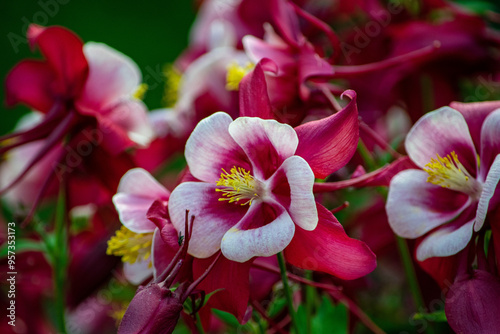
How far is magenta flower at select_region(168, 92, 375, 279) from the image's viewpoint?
0.35 metres

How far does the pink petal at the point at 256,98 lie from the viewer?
38 cm

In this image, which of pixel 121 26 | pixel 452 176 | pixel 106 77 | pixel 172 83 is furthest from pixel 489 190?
pixel 121 26

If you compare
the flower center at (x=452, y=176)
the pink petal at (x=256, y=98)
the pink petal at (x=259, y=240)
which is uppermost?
the pink petal at (x=256, y=98)

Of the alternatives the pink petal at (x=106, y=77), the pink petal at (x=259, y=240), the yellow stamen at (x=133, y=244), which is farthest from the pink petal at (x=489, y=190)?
the pink petal at (x=106, y=77)

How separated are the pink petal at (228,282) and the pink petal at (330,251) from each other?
0.03 metres

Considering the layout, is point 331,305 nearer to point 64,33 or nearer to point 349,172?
point 349,172

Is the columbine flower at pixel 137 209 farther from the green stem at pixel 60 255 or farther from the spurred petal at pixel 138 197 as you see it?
the green stem at pixel 60 255

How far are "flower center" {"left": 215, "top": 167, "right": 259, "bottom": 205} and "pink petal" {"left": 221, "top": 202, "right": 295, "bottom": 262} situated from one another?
29 mm

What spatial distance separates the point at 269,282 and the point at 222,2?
405mm

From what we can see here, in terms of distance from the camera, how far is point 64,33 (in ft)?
1.73

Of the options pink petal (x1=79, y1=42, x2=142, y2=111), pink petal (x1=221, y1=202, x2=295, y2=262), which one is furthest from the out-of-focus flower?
pink petal (x1=221, y1=202, x2=295, y2=262)

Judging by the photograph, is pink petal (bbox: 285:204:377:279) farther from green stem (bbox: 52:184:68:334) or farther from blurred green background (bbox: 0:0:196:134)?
blurred green background (bbox: 0:0:196:134)

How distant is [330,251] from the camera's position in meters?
0.36

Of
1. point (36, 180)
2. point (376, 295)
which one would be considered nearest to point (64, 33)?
point (36, 180)
